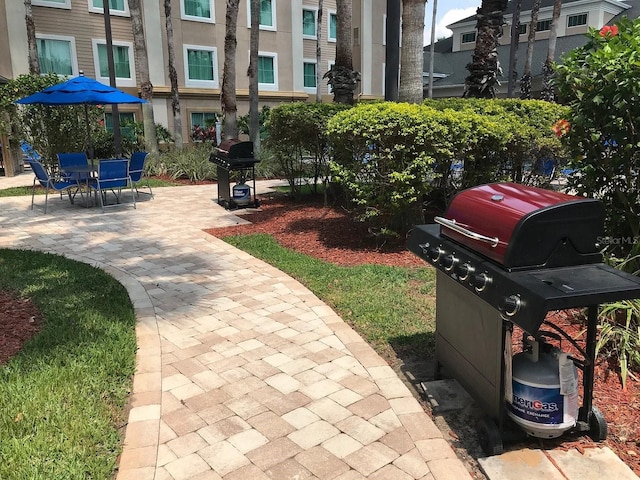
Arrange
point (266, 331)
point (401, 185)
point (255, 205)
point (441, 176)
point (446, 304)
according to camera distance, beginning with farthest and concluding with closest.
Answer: point (255, 205) → point (441, 176) → point (401, 185) → point (266, 331) → point (446, 304)

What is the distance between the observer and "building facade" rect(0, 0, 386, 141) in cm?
2197

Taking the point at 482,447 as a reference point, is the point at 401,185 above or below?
above

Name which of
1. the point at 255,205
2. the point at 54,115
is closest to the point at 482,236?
the point at 255,205

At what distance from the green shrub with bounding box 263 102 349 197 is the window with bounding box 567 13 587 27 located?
34183 millimetres

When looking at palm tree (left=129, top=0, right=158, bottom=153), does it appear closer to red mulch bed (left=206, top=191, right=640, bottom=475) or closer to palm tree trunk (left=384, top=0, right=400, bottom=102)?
red mulch bed (left=206, top=191, right=640, bottom=475)

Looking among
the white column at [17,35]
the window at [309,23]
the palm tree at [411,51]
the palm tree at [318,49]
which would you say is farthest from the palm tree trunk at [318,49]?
the palm tree at [411,51]

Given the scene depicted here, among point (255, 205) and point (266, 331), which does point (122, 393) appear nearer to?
point (266, 331)

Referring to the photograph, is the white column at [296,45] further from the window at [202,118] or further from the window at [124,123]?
the window at [124,123]

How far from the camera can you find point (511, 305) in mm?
2330

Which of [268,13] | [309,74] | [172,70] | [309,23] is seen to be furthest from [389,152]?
[309,23]

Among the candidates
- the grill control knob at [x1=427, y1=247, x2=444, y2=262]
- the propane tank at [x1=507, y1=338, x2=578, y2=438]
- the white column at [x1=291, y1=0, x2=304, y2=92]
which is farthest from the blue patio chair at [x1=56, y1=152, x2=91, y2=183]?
the white column at [x1=291, y1=0, x2=304, y2=92]

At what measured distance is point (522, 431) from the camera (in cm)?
286

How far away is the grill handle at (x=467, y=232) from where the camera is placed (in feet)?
8.55

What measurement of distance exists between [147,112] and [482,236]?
52.1ft
